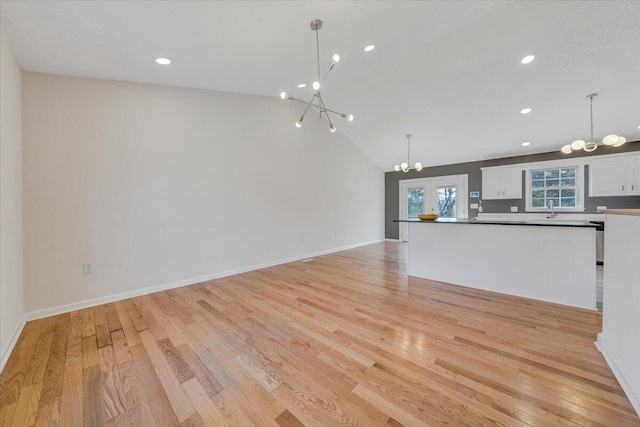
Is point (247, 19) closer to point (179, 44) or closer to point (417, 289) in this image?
point (179, 44)

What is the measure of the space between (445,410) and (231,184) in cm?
398

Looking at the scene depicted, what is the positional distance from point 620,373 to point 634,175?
211 inches

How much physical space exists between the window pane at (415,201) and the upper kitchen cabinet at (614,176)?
3.53 metres

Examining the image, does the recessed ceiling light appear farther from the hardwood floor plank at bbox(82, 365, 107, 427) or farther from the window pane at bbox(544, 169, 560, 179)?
the hardwood floor plank at bbox(82, 365, 107, 427)

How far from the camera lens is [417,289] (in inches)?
134

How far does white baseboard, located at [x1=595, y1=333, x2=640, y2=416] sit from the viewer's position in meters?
1.36

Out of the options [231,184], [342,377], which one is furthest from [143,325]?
[231,184]

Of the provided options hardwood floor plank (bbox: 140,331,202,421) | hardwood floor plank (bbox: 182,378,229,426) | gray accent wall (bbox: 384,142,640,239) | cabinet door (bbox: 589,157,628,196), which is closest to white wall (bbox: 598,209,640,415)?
hardwood floor plank (bbox: 182,378,229,426)

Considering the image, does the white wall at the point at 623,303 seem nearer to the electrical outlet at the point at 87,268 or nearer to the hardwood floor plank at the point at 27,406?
the hardwood floor plank at the point at 27,406

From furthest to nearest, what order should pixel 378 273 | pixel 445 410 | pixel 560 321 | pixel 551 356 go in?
1. pixel 378 273
2. pixel 560 321
3. pixel 551 356
4. pixel 445 410

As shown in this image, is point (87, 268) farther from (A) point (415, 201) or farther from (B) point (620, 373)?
(A) point (415, 201)

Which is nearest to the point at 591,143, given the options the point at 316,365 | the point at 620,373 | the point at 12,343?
the point at 620,373

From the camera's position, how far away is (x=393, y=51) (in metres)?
3.10

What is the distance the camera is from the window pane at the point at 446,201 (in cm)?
697
